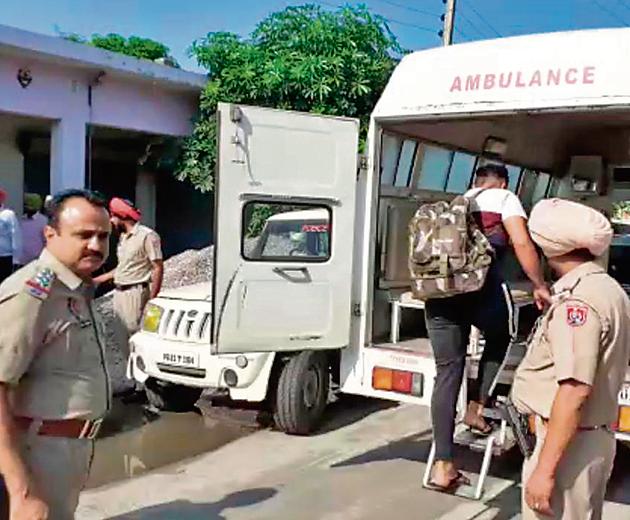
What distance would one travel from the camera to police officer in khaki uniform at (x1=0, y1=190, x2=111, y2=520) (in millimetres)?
2547

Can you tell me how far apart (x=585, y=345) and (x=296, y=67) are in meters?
11.1

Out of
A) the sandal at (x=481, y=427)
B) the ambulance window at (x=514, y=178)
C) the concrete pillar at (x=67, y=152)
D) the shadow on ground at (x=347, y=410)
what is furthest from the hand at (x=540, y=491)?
the concrete pillar at (x=67, y=152)

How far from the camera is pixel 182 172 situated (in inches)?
555

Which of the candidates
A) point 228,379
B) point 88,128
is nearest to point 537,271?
point 228,379

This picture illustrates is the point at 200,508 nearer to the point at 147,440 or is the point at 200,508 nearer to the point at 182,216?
the point at 147,440

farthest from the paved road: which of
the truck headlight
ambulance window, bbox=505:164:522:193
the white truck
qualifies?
ambulance window, bbox=505:164:522:193

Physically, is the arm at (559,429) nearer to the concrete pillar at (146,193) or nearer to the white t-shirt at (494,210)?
the white t-shirt at (494,210)

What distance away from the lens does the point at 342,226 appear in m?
5.59

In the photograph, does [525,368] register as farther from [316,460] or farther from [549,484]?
[316,460]

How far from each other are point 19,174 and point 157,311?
747 centimetres

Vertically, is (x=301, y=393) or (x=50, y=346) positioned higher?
(x=50, y=346)

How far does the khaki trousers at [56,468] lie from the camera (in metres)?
2.67

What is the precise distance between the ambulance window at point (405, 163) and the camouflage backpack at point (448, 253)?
1442mm

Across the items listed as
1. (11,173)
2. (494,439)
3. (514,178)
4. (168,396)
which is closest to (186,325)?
(168,396)
